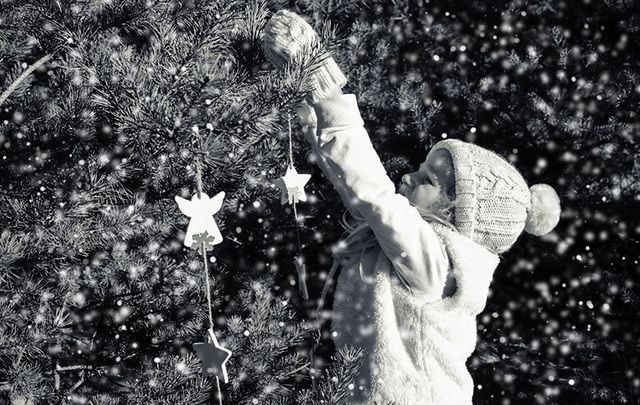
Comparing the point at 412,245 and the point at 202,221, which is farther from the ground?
the point at 202,221

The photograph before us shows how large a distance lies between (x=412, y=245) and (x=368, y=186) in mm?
125

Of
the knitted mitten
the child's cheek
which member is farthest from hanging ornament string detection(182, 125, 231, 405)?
the child's cheek

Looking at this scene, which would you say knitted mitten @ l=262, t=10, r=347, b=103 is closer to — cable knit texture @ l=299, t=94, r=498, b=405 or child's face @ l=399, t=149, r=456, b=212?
cable knit texture @ l=299, t=94, r=498, b=405

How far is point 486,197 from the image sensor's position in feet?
4.45

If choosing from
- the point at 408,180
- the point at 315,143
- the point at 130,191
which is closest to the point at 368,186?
the point at 315,143

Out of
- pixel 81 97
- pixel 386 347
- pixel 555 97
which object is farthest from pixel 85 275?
pixel 555 97

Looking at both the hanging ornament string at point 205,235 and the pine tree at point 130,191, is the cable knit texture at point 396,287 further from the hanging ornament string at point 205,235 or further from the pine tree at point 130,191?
the hanging ornament string at point 205,235

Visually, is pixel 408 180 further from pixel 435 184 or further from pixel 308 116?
pixel 308 116

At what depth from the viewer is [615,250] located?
227cm

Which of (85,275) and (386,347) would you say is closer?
(386,347)

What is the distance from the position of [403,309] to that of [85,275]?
2.00ft

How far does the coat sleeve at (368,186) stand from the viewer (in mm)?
1199

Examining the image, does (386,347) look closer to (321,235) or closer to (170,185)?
(170,185)

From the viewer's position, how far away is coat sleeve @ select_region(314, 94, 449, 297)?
1199mm
